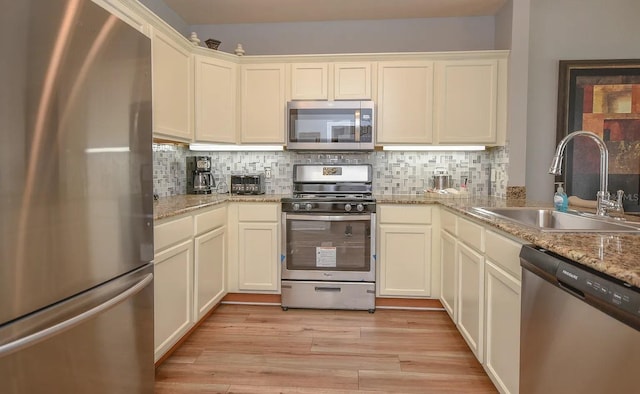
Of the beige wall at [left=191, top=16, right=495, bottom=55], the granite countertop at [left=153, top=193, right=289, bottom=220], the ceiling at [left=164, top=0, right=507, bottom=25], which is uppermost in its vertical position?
the ceiling at [left=164, top=0, right=507, bottom=25]

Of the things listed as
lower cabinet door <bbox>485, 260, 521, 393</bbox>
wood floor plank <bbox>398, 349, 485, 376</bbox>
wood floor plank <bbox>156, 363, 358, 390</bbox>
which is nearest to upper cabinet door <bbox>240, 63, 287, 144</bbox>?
wood floor plank <bbox>156, 363, 358, 390</bbox>

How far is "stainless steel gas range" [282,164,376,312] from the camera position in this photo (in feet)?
10.2

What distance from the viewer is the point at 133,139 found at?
151 cm

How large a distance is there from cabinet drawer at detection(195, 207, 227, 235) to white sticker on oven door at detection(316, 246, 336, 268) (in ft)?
2.59

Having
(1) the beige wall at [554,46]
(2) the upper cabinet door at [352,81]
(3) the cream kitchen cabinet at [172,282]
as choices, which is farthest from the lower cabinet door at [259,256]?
(1) the beige wall at [554,46]

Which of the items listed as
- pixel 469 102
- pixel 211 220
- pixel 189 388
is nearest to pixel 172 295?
pixel 189 388

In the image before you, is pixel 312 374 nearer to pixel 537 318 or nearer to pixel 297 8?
pixel 537 318

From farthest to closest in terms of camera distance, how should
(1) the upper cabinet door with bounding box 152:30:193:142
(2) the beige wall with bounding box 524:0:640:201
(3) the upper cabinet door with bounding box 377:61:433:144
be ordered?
(3) the upper cabinet door with bounding box 377:61:433:144, (2) the beige wall with bounding box 524:0:640:201, (1) the upper cabinet door with bounding box 152:30:193:142

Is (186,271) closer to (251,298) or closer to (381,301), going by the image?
(251,298)

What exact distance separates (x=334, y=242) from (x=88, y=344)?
206cm

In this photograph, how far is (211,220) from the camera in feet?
9.31

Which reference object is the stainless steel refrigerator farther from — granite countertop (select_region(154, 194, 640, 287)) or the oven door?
the oven door

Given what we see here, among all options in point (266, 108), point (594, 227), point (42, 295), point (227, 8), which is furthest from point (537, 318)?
point (227, 8)

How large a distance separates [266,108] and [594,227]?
2.56m
